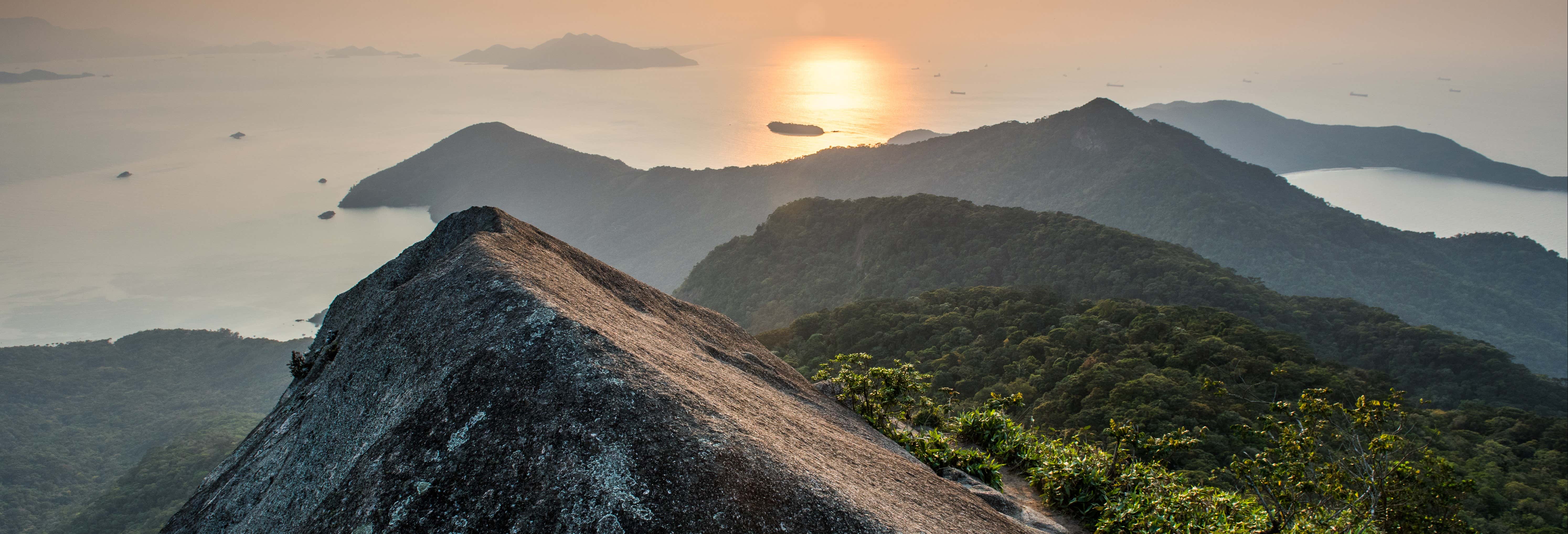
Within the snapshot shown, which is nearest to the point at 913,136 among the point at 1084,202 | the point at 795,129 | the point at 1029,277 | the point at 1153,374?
the point at 795,129

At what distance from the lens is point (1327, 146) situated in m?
168

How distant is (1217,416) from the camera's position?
1894 centimetres

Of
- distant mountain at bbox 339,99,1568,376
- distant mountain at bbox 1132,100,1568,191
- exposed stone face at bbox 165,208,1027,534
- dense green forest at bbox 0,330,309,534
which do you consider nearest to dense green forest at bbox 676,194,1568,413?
exposed stone face at bbox 165,208,1027,534

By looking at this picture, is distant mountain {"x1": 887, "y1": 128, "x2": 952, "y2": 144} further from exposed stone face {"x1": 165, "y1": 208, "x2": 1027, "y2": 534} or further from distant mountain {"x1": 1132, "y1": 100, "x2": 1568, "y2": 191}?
exposed stone face {"x1": 165, "y1": 208, "x2": 1027, "y2": 534}

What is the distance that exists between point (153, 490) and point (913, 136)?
132 metres

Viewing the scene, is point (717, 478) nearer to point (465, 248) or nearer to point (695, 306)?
point (465, 248)

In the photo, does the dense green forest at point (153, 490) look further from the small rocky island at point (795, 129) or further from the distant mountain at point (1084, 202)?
the small rocky island at point (795, 129)

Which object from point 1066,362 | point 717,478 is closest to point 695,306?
point 717,478

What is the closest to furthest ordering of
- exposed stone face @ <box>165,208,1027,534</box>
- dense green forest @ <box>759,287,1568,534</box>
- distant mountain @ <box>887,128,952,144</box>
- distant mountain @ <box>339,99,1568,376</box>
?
1. exposed stone face @ <box>165,208,1027,534</box>
2. dense green forest @ <box>759,287,1568,534</box>
3. distant mountain @ <box>339,99,1568,376</box>
4. distant mountain @ <box>887,128,952,144</box>

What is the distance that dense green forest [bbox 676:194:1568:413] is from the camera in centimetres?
3591

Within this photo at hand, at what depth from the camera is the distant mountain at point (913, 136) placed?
142500 mm

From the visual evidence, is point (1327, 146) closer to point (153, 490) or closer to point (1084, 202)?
point (1084, 202)

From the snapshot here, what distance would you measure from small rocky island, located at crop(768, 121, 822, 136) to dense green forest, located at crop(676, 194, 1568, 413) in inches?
3220

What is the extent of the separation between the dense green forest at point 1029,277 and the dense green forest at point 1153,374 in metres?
2.39
